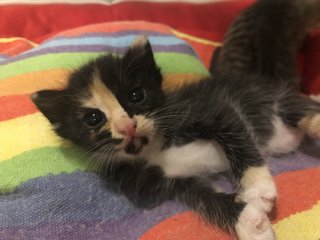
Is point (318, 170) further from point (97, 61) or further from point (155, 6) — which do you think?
point (155, 6)

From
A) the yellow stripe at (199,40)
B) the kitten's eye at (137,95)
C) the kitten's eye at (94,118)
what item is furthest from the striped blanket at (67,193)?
the yellow stripe at (199,40)

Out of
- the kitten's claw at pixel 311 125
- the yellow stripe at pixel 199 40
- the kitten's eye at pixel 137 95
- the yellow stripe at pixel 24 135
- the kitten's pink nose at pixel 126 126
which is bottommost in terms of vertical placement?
the yellow stripe at pixel 199 40

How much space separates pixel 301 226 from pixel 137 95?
1.78ft

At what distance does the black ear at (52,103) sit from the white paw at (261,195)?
0.56 meters

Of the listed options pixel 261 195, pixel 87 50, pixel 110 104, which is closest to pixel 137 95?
pixel 110 104

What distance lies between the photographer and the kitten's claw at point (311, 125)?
4.33 ft

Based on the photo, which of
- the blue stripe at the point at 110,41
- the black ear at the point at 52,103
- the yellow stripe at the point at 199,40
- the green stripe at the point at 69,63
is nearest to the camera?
the black ear at the point at 52,103

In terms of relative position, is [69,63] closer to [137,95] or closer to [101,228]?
[137,95]

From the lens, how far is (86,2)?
2418 millimetres

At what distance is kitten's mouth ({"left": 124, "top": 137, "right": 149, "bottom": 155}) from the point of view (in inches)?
44.6

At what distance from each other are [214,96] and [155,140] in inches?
10.3

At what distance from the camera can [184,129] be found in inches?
50.7

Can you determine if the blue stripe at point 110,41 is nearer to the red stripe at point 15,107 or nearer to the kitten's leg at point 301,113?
the red stripe at point 15,107

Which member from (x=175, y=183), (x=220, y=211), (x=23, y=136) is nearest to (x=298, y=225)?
(x=220, y=211)
